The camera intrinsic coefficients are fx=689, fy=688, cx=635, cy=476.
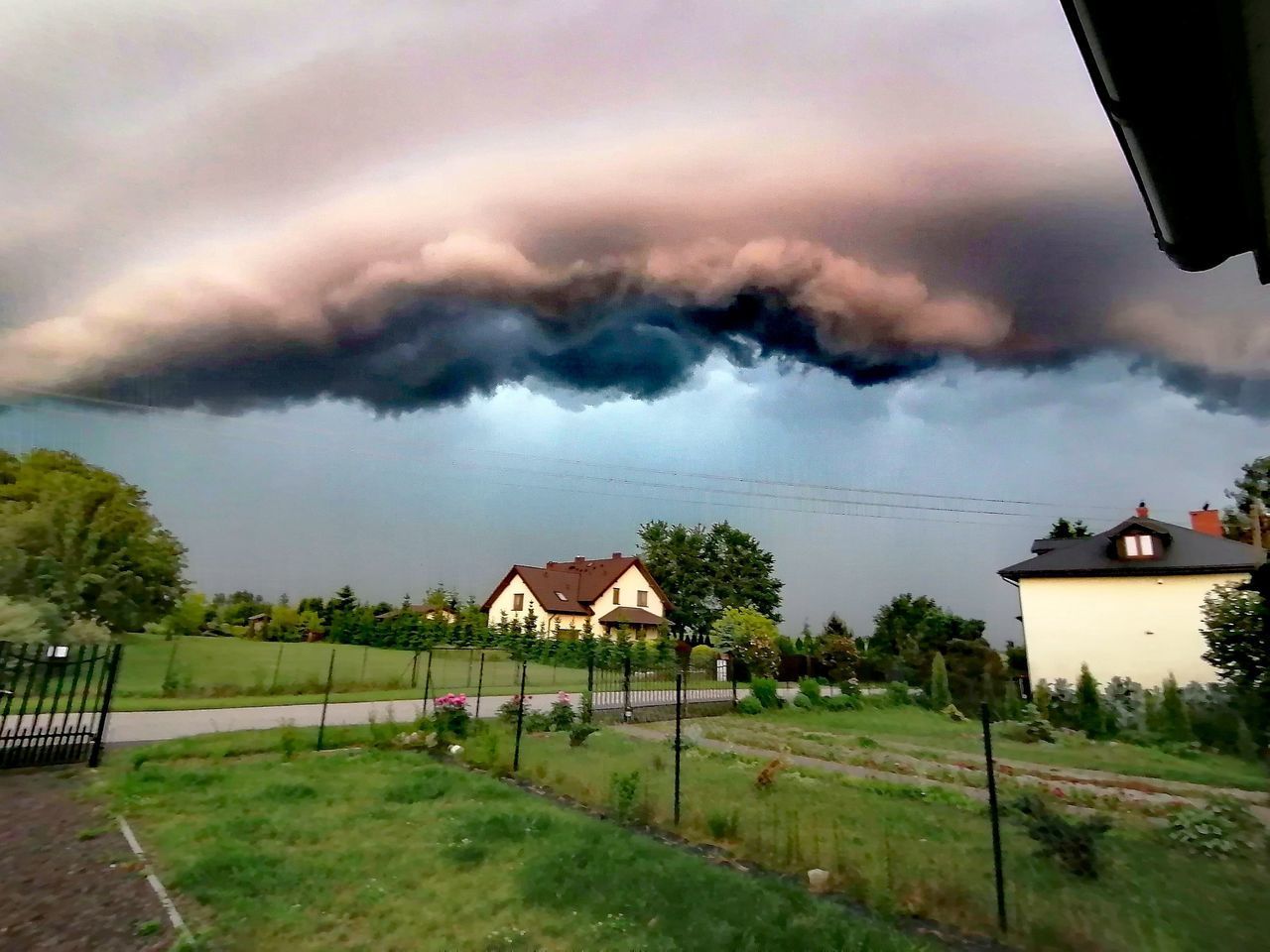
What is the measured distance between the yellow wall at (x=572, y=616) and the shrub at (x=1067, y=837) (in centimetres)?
3850

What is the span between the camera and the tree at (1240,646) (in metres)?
13.7

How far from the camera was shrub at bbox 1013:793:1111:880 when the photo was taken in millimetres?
5391

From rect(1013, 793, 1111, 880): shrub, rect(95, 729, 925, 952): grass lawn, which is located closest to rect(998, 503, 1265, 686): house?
rect(1013, 793, 1111, 880): shrub

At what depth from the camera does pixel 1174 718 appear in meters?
16.2

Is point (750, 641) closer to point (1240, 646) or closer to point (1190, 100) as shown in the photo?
point (1240, 646)

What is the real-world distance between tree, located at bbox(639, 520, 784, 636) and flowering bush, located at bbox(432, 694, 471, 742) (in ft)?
137

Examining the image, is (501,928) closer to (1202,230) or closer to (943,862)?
(943,862)

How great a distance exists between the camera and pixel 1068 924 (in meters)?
4.49

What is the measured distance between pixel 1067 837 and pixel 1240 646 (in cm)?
1297

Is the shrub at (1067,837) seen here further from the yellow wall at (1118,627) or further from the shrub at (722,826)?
the yellow wall at (1118,627)

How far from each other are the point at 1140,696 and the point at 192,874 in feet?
73.2

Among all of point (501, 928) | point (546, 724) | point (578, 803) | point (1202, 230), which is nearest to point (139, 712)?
point (546, 724)

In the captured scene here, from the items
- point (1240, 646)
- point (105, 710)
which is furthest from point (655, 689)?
point (1240, 646)

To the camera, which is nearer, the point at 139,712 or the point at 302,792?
the point at 302,792
